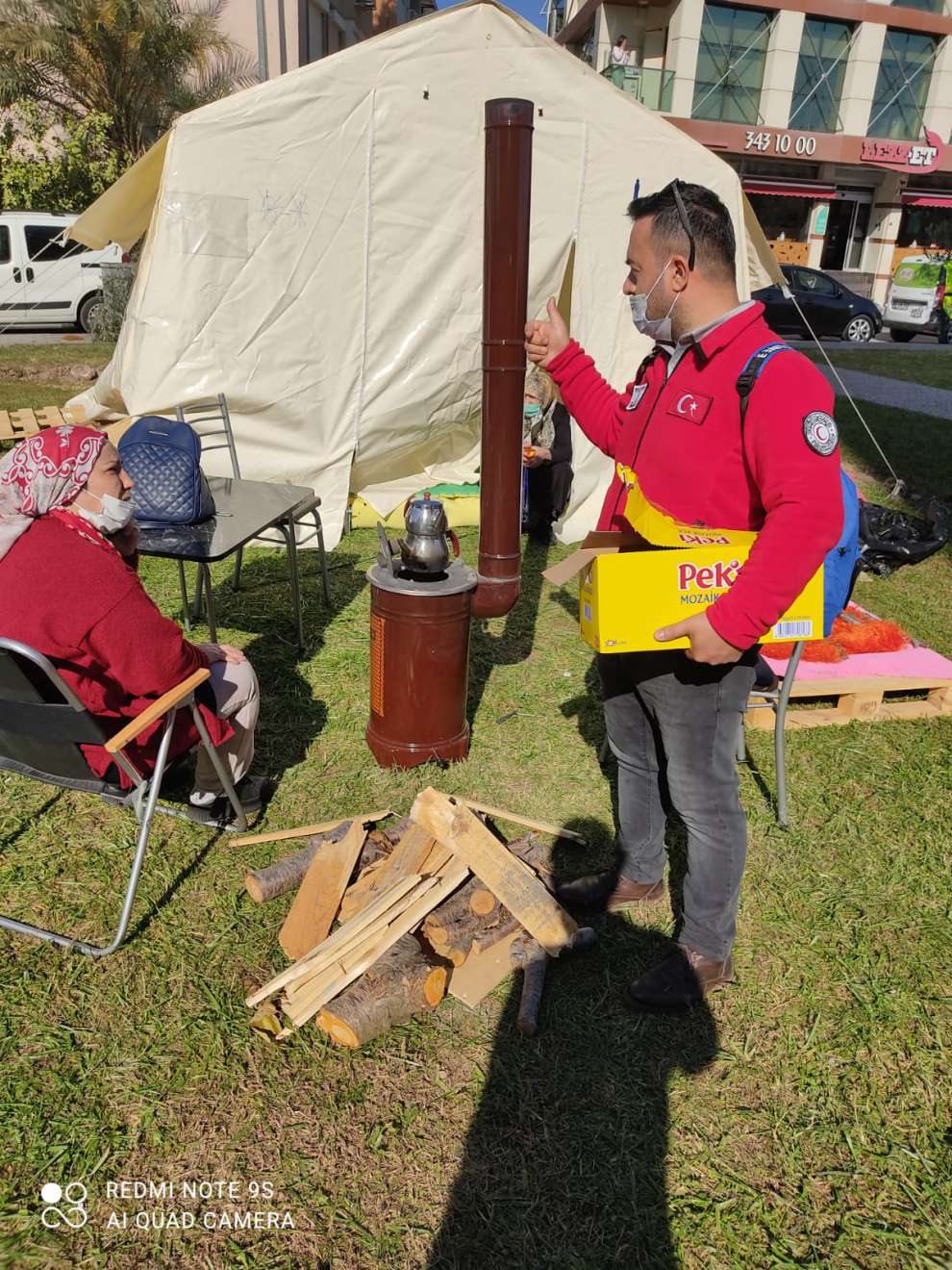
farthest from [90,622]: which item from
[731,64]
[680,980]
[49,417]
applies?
[731,64]

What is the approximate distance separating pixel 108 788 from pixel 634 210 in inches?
90.3

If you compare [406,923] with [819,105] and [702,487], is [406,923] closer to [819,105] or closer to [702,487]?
[702,487]

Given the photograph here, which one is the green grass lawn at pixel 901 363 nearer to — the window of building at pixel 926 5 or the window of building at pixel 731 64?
the window of building at pixel 731 64

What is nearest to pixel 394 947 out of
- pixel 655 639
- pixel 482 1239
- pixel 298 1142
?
pixel 298 1142

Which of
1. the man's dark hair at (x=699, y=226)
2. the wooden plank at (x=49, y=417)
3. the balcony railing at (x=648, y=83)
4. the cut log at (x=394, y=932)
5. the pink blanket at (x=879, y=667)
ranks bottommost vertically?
the wooden plank at (x=49, y=417)

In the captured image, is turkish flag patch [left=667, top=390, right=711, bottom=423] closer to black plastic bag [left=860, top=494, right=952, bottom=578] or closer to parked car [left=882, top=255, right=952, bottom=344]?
black plastic bag [left=860, top=494, right=952, bottom=578]

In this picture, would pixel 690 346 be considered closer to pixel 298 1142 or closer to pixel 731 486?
pixel 731 486

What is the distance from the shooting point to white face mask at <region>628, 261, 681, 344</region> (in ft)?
7.09

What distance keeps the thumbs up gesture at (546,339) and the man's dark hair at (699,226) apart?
2.02 feet

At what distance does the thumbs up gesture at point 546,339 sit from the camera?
107 inches

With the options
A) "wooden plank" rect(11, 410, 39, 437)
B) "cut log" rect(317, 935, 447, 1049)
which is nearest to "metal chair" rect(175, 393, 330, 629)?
"cut log" rect(317, 935, 447, 1049)

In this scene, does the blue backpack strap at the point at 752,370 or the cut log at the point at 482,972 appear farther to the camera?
Result: the cut log at the point at 482,972

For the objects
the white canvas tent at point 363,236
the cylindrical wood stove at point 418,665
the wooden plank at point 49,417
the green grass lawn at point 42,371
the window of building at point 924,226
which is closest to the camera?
the cylindrical wood stove at point 418,665

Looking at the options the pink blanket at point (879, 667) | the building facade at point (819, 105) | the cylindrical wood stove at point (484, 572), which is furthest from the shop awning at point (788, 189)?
the cylindrical wood stove at point (484, 572)
